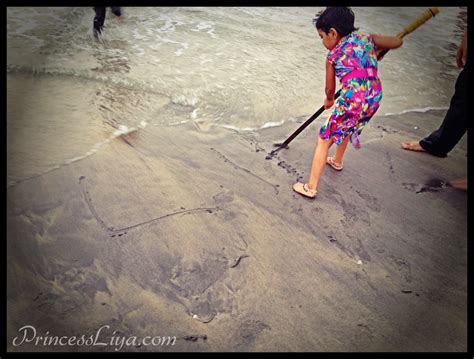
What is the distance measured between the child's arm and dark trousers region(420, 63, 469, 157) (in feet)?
3.09

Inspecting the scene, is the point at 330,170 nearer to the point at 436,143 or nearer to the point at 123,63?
the point at 436,143

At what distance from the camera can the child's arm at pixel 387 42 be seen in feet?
6.20

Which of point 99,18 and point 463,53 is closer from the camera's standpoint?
point 463,53

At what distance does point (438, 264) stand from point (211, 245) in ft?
4.12

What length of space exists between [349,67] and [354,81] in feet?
0.28

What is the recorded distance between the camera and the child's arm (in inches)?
74.4

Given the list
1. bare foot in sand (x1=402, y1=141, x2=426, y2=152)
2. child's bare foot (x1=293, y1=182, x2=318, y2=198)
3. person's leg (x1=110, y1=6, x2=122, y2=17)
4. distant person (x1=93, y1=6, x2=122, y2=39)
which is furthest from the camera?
person's leg (x1=110, y1=6, x2=122, y2=17)

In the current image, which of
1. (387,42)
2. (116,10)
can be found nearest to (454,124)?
(387,42)

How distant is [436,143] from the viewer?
8.84ft

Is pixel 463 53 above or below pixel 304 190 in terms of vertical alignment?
above

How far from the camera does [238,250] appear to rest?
1.90 metres

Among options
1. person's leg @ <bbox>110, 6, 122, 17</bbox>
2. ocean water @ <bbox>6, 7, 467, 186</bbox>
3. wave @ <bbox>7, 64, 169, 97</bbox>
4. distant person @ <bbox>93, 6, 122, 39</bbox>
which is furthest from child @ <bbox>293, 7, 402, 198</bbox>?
person's leg @ <bbox>110, 6, 122, 17</bbox>

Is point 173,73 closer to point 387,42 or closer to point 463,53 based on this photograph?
point 387,42

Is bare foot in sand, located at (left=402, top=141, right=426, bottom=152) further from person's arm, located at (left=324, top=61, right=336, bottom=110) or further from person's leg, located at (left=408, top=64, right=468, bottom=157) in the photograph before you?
person's arm, located at (left=324, top=61, right=336, bottom=110)
